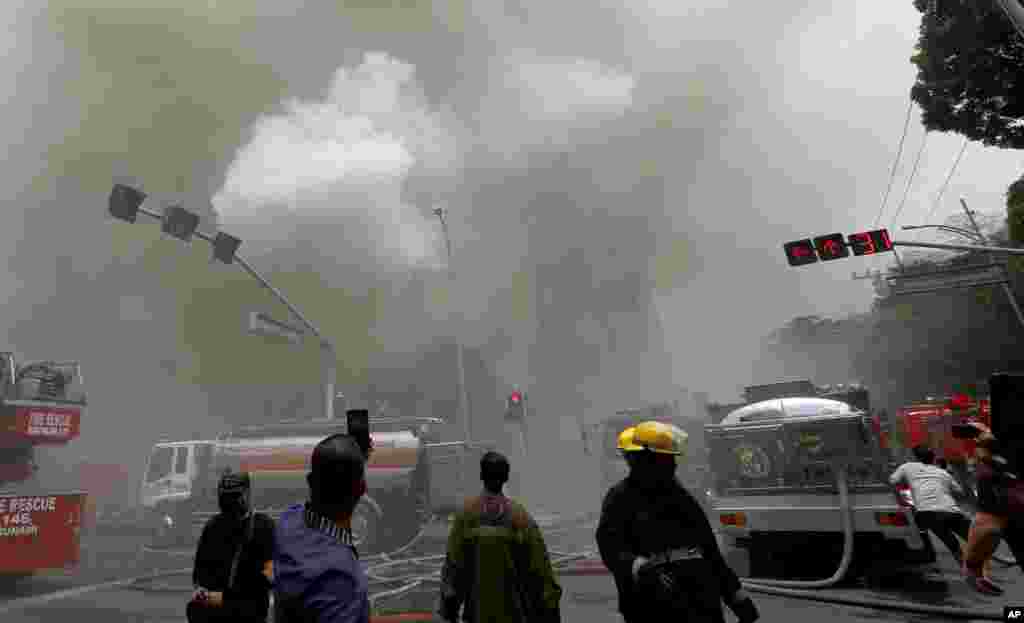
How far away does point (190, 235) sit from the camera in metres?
10.5

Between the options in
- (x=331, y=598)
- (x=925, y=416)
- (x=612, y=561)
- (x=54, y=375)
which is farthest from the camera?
(x=925, y=416)

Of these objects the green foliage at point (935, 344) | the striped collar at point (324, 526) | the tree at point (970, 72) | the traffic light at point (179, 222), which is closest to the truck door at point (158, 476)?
the traffic light at point (179, 222)

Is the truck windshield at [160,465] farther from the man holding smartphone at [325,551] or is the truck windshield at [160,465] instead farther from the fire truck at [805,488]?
the man holding smartphone at [325,551]

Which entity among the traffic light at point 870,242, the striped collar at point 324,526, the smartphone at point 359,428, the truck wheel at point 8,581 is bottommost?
the truck wheel at point 8,581

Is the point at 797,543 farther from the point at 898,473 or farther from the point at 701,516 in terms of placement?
the point at 701,516

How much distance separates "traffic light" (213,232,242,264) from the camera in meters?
11.7

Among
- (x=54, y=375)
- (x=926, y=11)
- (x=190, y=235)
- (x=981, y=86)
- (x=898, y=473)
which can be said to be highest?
(x=926, y=11)

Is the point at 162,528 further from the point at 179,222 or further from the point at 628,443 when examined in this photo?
the point at 628,443

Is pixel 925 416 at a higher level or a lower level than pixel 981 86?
lower

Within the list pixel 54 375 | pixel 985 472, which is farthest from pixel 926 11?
pixel 54 375

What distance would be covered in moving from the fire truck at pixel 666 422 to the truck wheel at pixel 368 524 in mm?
5898

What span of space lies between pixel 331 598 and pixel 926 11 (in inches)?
929

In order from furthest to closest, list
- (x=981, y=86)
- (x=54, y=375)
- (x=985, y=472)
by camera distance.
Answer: (x=981, y=86) < (x=54, y=375) < (x=985, y=472)

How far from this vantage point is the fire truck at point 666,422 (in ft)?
48.3
